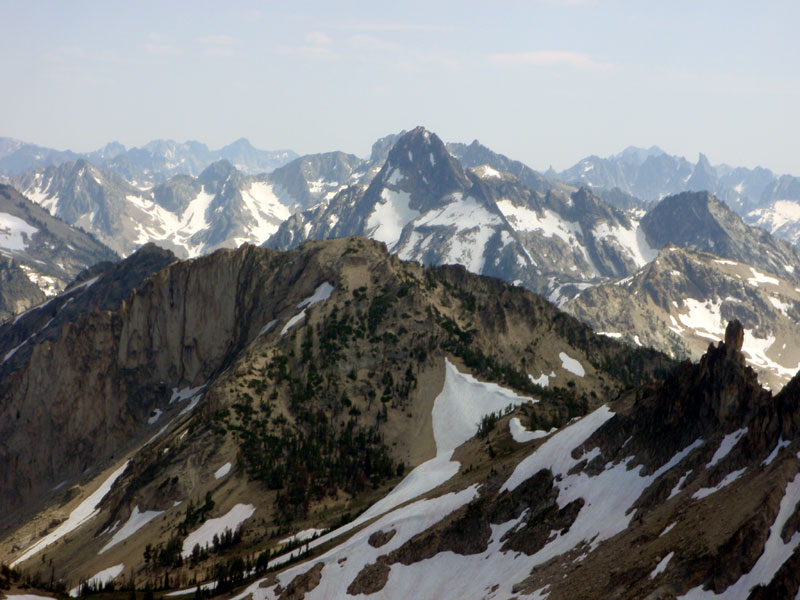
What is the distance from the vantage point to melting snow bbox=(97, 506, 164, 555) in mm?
118344

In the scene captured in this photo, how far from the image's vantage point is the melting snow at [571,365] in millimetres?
172500

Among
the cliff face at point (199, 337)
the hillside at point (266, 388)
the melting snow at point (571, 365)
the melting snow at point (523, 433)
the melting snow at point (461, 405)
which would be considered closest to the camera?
the melting snow at point (523, 433)

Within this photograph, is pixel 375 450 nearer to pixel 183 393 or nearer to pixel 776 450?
pixel 183 393

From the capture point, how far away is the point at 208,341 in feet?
609

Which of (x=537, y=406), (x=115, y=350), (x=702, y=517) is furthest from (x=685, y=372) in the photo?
(x=115, y=350)

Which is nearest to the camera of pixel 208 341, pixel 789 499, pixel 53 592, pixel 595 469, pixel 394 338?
pixel 789 499

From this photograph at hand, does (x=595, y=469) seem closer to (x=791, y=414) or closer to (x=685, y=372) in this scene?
(x=685, y=372)

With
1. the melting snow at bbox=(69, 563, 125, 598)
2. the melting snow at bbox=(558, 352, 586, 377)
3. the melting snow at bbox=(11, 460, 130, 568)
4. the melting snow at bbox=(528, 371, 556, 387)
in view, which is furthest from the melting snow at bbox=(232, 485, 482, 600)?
the melting snow at bbox=(558, 352, 586, 377)

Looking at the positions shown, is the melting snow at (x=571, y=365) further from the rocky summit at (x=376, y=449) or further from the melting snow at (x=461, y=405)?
the melting snow at (x=461, y=405)

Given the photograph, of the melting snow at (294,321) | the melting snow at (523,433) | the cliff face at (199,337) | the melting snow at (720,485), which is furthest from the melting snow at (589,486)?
the melting snow at (294,321)

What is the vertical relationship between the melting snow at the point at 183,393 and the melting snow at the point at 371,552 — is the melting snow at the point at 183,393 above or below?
above

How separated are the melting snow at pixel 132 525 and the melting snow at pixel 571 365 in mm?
92290

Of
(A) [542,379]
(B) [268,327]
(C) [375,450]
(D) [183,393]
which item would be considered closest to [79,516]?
(D) [183,393]

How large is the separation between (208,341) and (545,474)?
414ft
